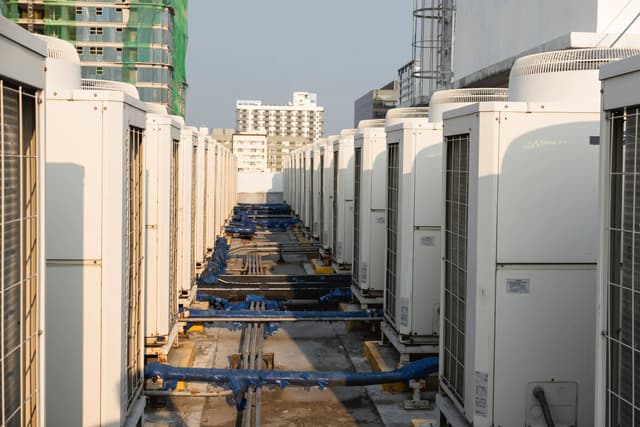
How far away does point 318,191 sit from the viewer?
17641 mm

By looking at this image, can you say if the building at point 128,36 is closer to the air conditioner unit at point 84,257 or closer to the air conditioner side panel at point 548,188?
the air conditioner unit at point 84,257

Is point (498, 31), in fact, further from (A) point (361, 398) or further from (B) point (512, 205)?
(B) point (512, 205)

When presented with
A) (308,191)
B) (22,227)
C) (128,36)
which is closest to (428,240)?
(22,227)

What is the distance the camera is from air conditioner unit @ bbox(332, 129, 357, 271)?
12336 millimetres

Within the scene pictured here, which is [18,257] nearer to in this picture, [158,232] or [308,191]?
[158,232]

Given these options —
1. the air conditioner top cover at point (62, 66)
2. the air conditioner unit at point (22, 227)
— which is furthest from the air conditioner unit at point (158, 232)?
the air conditioner unit at point (22, 227)

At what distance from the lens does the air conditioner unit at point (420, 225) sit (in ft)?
24.7

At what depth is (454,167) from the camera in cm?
563

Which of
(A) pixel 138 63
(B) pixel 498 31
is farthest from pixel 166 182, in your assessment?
(A) pixel 138 63

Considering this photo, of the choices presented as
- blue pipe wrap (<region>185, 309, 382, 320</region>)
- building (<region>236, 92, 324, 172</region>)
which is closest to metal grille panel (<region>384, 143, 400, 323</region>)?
blue pipe wrap (<region>185, 309, 382, 320</region>)

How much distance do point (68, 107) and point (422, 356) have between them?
182 inches

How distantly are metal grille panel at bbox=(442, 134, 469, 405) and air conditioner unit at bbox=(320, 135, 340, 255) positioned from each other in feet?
28.2

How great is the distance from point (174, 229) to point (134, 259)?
298cm

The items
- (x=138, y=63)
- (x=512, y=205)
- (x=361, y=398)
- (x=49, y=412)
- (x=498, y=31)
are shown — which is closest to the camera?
(x=49, y=412)
